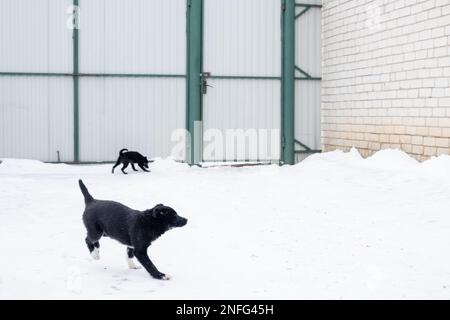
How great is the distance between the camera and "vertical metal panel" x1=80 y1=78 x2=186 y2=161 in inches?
589

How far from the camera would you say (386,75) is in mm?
13148

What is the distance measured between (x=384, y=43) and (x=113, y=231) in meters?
8.82

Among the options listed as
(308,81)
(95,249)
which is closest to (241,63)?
(308,81)

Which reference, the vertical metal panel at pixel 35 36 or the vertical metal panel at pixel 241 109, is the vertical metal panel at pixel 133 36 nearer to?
the vertical metal panel at pixel 35 36

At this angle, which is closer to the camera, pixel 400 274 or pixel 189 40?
pixel 400 274

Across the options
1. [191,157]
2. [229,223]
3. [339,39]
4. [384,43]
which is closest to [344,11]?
[339,39]

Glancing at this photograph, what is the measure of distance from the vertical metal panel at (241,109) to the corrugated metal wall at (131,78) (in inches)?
27.7

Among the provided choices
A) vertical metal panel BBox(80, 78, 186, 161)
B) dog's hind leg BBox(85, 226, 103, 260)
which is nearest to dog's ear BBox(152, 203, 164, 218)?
dog's hind leg BBox(85, 226, 103, 260)

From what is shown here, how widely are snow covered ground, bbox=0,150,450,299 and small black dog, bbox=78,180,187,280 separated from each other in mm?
220

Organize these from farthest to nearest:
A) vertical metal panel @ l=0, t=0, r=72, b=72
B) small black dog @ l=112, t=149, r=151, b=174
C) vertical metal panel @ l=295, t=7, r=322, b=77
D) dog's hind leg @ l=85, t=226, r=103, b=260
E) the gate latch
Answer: vertical metal panel @ l=295, t=7, r=322, b=77, the gate latch, vertical metal panel @ l=0, t=0, r=72, b=72, small black dog @ l=112, t=149, r=151, b=174, dog's hind leg @ l=85, t=226, r=103, b=260

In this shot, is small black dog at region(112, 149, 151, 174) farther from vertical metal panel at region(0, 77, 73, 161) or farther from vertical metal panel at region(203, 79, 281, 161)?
vertical metal panel at region(203, 79, 281, 161)

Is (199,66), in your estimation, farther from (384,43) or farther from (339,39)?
(384,43)

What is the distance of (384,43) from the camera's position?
43.3ft

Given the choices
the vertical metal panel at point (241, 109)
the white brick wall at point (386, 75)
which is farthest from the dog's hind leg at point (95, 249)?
the vertical metal panel at point (241, 109)
